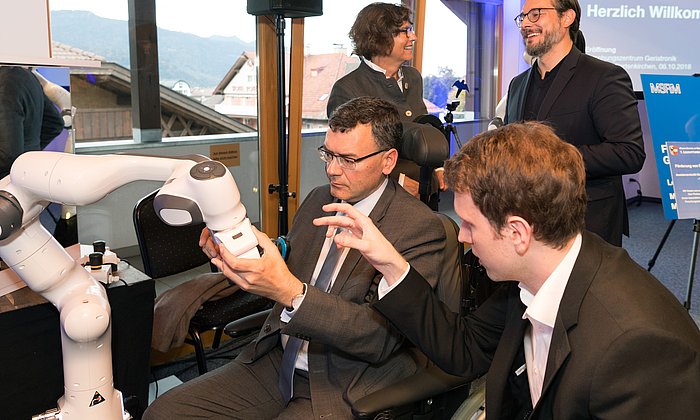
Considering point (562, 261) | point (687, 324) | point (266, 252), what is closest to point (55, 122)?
point (266, 252)

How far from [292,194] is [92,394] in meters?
2.94

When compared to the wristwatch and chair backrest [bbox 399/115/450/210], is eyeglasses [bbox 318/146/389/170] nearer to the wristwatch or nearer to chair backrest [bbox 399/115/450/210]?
chair backrest [bbox 399/115/450/210]

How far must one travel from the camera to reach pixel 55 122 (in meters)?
2.13

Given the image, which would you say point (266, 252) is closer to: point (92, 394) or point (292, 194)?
point (92, 394)

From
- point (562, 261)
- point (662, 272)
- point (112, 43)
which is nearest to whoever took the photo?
point (562, 261)

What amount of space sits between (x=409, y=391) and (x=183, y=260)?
146 cm

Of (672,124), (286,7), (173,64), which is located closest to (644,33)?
(672,124)

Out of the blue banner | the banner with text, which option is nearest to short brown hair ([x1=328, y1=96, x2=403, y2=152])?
the blue banner

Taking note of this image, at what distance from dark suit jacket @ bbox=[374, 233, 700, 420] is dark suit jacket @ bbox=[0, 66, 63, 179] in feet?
4.44

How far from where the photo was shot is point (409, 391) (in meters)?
1.58

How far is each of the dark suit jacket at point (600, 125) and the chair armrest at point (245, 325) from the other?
1290 mm

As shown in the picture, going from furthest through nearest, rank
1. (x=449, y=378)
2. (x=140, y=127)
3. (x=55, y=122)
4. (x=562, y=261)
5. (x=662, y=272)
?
(x=662, y=272)
(x=140, y=127)
(x=55, y=122)
(x=449, y=378)
(x=562, y=261)

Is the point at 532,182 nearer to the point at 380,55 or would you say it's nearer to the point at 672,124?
the point at 380,55

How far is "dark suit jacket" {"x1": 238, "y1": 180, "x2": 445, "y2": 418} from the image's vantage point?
61.7 inches
